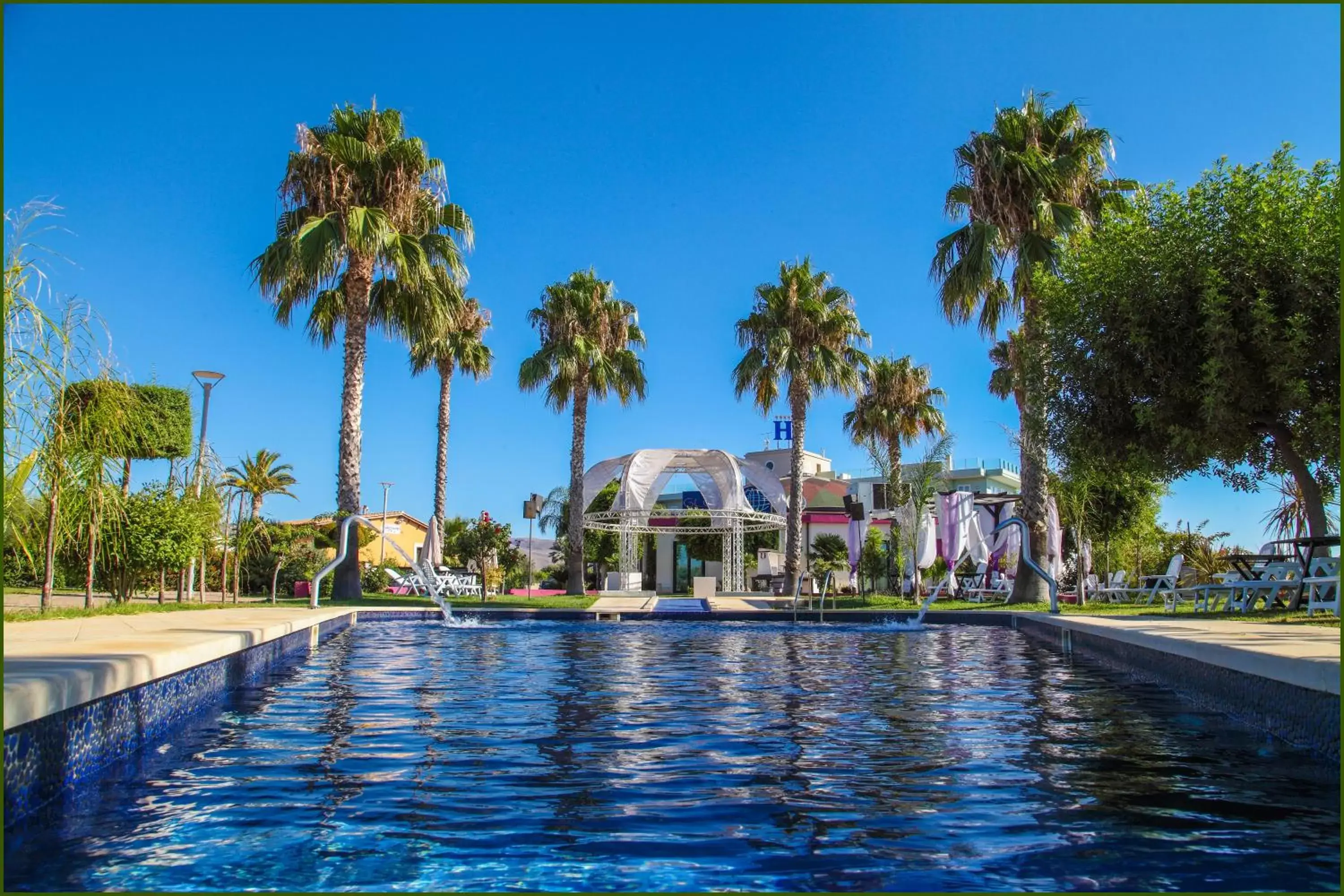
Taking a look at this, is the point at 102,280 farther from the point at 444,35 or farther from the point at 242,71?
the point at 444,35

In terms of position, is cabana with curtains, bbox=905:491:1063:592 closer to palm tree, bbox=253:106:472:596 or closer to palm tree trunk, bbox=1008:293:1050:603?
palm tree trunk, bbox=1008:293:1050:603

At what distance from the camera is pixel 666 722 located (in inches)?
206

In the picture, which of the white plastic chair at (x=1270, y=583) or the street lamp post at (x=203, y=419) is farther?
the street lamp post at (x=203, y=419)

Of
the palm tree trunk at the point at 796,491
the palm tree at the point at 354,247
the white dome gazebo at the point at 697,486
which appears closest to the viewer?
the palm tree at the point at 354,247

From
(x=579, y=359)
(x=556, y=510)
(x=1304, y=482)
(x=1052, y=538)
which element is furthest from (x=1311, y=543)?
(x=556, y=510)

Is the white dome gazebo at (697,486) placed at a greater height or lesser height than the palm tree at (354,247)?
lesser

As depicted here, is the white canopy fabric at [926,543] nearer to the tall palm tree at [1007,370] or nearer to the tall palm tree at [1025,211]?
the tall palm tree at [1007,370]

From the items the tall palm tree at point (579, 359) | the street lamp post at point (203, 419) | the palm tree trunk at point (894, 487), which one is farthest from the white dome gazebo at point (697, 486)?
the street lamp post at point (203, 419)

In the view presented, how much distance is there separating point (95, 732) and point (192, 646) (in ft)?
5.15

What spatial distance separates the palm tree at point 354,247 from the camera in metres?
17.1

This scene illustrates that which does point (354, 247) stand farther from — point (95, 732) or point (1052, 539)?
point (1052, 539)

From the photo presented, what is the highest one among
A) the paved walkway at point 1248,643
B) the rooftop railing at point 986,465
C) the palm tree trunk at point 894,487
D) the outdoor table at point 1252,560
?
the rooftop railing at point 986,465

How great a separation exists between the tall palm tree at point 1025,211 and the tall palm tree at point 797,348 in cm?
620

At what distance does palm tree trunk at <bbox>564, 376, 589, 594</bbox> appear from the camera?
23.9 meters
